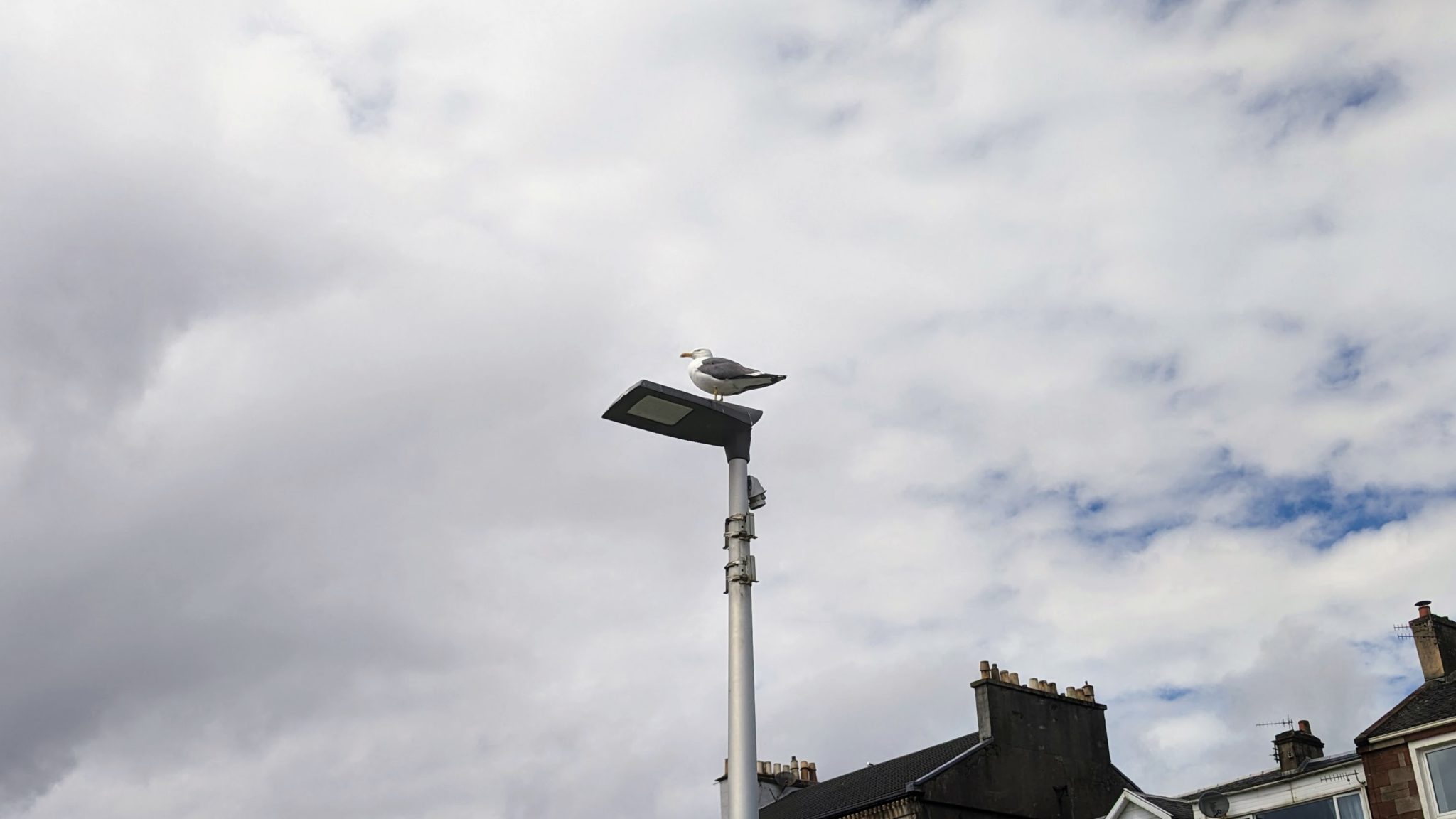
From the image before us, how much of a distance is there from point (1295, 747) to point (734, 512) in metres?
27.6

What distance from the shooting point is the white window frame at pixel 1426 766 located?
2884 centimetres

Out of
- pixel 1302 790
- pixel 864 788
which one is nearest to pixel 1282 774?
pixel 1302 790

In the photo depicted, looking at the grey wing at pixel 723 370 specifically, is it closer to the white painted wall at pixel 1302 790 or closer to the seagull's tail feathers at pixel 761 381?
the seagull's tail feathers at pixel 761 381

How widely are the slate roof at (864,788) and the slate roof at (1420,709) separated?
12325 mm

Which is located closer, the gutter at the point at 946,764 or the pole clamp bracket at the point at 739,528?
the pole clamp bracket at the point at 739,528

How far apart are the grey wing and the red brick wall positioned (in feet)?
72.1

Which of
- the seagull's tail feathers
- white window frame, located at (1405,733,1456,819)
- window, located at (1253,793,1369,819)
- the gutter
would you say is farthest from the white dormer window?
the seagull's tail feathers

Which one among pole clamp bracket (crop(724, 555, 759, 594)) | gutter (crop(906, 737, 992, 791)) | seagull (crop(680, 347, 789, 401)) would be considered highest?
gutter (crop(906, 737, 992, 791))

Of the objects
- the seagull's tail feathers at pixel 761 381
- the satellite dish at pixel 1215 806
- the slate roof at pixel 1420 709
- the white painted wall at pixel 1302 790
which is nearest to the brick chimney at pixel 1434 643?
the slate roof at pixel 1420 709

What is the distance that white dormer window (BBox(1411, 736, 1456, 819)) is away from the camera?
2881cm

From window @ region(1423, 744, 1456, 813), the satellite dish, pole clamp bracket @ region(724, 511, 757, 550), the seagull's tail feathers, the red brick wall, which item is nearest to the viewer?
pole clamp bracket @ region(724, 511, 757, 550)

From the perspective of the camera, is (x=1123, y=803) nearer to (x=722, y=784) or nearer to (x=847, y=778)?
(x=847, y=778)

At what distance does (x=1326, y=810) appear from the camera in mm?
30859

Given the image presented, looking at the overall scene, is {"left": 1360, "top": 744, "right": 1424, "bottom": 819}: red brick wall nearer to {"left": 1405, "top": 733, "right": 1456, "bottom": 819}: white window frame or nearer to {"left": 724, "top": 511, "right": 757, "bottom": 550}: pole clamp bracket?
{"left": 1405, "top": 733, "right": 1456, "bottom": 819}: white window frame
